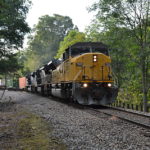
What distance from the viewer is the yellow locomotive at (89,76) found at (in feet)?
46.0

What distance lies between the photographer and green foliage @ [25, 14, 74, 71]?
7862 centimetres

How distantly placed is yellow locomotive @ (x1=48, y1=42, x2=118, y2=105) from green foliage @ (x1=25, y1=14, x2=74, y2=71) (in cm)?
6229

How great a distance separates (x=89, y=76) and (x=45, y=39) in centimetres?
6587

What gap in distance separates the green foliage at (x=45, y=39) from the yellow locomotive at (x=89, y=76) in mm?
62289

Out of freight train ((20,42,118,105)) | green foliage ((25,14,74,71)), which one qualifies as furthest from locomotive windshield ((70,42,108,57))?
green foliage ((25,14,74,71))

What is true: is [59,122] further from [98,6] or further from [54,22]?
[54,22]

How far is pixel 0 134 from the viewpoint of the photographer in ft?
22.4

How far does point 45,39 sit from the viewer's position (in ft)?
258

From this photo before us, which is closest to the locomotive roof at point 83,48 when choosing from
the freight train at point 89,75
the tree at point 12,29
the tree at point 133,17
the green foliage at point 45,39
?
the freight train at point 89,75

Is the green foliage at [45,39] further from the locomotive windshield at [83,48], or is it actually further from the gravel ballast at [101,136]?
the gravel ballast at [101,136]

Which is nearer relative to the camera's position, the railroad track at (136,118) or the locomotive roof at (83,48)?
the railroad track at (136,118)

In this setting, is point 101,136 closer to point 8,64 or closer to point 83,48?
point 83,48

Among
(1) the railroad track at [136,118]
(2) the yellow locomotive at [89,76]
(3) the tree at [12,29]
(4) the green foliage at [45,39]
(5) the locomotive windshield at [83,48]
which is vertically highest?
(4) the green foliage at [45,39]

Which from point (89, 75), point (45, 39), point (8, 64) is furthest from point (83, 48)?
point (45, 39)
